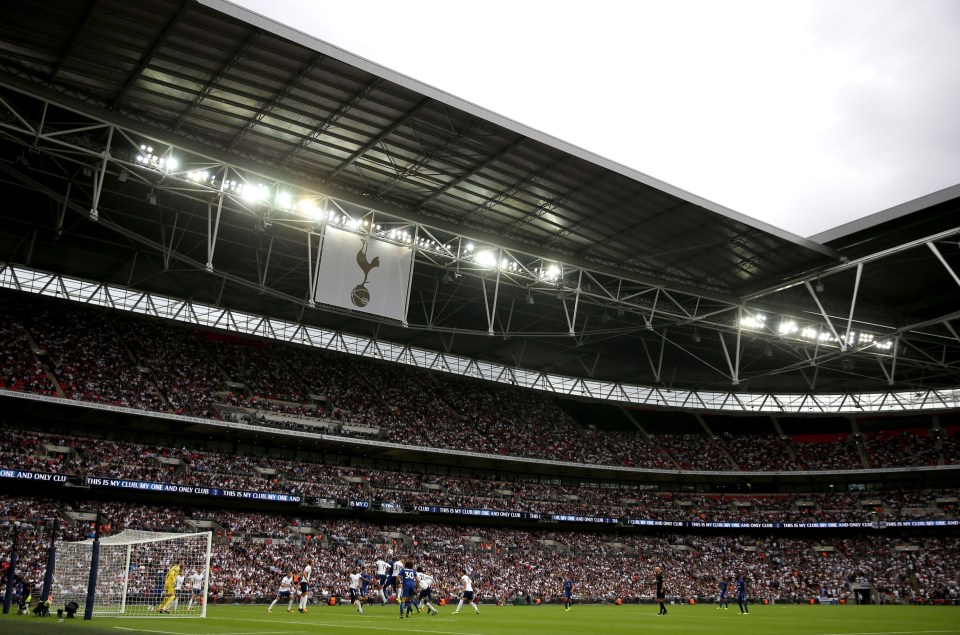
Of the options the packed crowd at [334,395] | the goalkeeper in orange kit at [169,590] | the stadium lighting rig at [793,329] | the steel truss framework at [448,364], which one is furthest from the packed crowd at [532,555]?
the stadium lighting rig at [793,329]

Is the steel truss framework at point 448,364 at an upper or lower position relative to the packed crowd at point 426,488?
upper

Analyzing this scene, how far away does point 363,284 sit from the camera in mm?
35344

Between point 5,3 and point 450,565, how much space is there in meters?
37.0

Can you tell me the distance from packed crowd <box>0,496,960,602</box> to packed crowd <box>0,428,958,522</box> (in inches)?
79.5

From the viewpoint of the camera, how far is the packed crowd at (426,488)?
41.0 metres

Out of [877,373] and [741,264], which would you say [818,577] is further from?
[741,264]

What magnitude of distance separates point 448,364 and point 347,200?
101 feet

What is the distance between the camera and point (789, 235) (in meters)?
38.1

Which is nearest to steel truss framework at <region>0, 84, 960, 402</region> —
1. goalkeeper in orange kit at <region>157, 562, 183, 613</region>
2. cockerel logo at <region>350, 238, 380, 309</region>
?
cockerel logo at <region>350, 238, 380, 309</region>

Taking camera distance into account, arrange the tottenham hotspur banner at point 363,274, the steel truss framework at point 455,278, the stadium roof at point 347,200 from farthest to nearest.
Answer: the tottenham hotspur banner at point 363,274 < the steel truss framework at point 455,278 < the stadium roof at point 347,200

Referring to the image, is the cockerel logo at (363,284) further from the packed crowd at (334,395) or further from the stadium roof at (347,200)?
the packed crowd at (334,395)

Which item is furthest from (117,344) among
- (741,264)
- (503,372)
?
(741,264)

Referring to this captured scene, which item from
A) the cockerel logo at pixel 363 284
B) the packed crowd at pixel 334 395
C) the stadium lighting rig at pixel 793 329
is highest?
the stadium lighting rig at pixel 793 329

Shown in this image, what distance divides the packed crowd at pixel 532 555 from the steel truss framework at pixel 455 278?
13.9 meters
